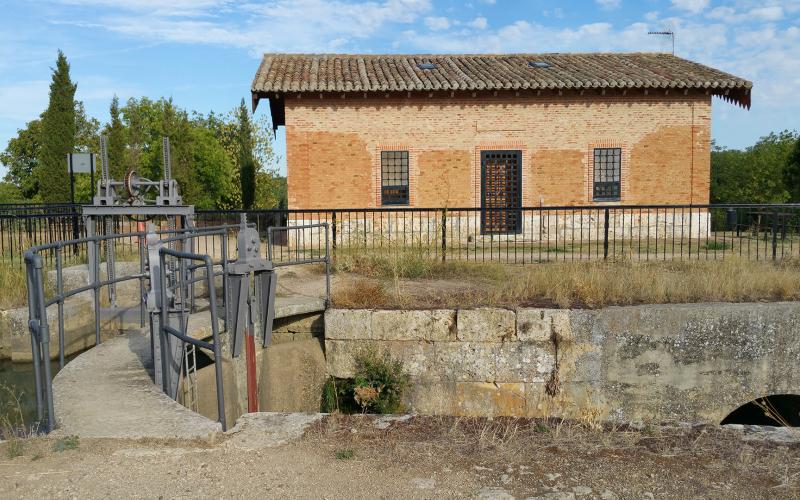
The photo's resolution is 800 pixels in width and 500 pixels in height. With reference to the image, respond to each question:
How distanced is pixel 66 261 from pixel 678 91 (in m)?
18.0

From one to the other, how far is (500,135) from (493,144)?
0.36m

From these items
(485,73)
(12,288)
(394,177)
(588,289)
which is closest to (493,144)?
(485,73)

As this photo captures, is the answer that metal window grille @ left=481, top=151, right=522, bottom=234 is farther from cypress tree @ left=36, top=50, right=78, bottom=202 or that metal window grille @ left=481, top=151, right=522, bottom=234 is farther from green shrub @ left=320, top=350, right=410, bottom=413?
cypress tree @ left=36, top=50, right=78, bottom=202

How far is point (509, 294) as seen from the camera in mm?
8609

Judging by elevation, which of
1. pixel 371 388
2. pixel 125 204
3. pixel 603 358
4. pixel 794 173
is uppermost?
pixel 794 173

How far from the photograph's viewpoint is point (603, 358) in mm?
7832

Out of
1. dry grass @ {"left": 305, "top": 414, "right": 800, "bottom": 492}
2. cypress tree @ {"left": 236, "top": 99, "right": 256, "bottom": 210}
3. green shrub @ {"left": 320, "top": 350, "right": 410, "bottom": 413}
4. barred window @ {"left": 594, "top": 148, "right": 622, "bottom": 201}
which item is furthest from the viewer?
cypress tree @ {"left": 236, "top": 99, "right": 256, "bottom": 210}

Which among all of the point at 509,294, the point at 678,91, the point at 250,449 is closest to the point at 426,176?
the point at 678,91

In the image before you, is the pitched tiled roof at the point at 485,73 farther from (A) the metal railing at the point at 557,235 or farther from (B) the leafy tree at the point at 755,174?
(B) the leafy tree at the point at 755,174

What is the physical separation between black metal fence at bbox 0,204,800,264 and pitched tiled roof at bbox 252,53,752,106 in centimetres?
387

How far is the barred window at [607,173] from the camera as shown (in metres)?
20.4

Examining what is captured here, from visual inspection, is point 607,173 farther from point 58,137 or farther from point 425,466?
point 58,137

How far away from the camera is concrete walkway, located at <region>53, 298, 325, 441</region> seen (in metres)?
4.30

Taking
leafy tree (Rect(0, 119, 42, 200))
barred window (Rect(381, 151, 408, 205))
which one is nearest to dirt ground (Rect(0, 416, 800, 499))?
barred window (Rect(381, 151, 408, 205))
